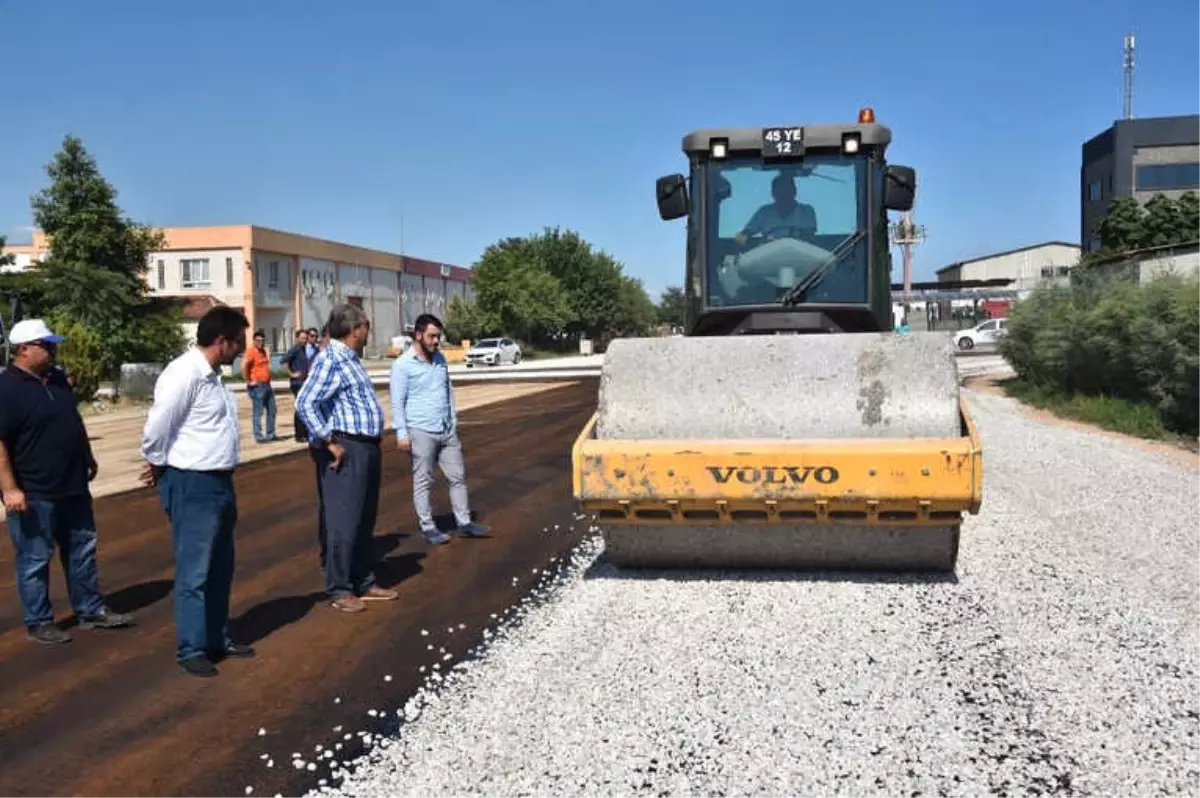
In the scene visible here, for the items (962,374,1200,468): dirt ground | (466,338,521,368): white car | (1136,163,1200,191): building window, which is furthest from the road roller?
(1136,163,1200,191): building window

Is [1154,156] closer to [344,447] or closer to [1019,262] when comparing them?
[1019,262]

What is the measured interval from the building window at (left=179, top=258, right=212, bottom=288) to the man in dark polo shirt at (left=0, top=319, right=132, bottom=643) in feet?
172

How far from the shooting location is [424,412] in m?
7.97

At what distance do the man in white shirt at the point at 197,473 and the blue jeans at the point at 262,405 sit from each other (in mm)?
10646

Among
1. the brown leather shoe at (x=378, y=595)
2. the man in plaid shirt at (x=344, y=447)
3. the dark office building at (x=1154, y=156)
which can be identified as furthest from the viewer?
the dark office building at (x=1154, y=156)

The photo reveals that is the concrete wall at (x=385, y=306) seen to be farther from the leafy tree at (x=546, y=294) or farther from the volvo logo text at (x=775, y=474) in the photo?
the volvo logo text at (x=775, y=474)

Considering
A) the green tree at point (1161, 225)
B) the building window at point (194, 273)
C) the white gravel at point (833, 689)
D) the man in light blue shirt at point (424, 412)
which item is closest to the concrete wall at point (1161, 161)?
the green tree at point (1161, 225)

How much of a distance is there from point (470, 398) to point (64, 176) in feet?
60.9

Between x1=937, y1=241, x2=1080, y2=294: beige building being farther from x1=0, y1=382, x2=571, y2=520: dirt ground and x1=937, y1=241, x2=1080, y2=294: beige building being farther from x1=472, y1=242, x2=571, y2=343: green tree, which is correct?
x1=0, y1=382, x2=571, y2=520: dirt ground

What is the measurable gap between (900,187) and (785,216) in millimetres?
852

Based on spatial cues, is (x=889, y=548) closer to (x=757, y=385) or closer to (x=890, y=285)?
(x=757, y=385)

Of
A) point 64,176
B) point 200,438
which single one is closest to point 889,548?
point 200,438

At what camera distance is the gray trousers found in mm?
7973

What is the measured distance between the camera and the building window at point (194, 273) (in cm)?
5516
